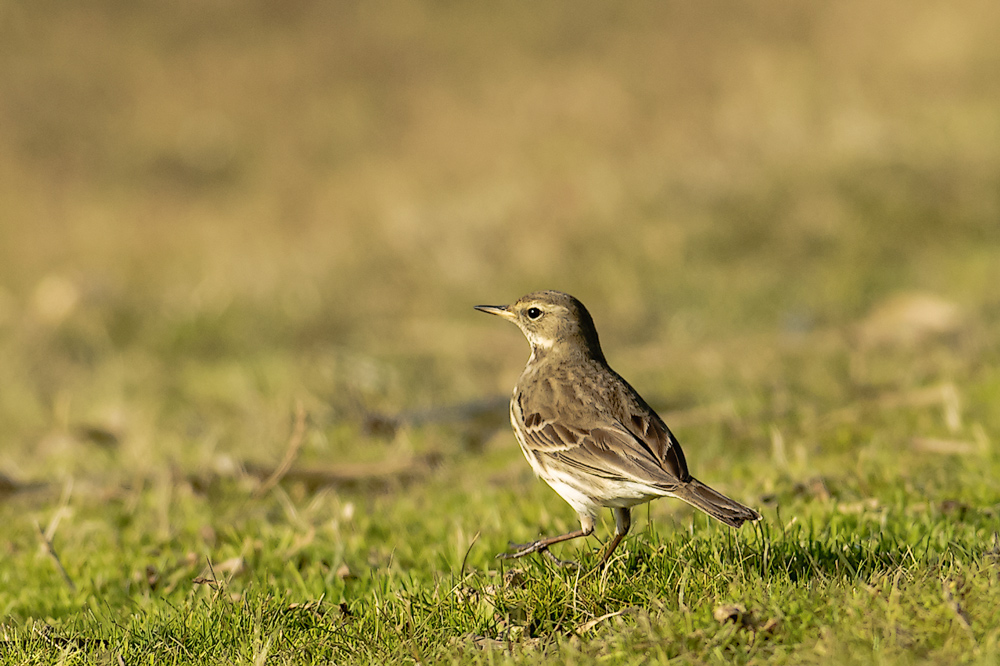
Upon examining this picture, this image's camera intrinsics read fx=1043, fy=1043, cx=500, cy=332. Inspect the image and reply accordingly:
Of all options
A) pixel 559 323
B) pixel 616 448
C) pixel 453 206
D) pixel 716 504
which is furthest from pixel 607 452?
pixel 453 206

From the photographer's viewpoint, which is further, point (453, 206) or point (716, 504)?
point (453, 206)

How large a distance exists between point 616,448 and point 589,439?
0.16 meters

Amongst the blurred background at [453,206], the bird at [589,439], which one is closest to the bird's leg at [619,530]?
the bird at [589,439]

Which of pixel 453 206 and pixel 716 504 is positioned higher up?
pixel 716 504

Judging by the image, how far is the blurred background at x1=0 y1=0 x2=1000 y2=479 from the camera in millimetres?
10781

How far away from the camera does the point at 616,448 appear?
15.5 feet

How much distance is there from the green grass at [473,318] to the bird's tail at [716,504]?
233mm

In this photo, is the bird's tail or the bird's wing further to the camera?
the bird's wing

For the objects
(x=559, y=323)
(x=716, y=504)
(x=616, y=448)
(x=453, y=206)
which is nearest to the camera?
(x=716, y=504)

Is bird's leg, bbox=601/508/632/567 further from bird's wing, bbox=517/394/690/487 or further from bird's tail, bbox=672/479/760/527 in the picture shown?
bird's tail, bbox=672/479/760/527

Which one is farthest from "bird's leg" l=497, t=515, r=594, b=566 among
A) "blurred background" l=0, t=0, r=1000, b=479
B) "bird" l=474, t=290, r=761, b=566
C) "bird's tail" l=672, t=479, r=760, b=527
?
"blurred background" l=0, t=0, r=1000, b=479

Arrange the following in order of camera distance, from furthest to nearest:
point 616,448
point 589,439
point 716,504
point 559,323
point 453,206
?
point 453,206, point 559,323, point 589,439, point 616,448, point 716,504

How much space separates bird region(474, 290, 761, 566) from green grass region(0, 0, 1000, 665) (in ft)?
0.82

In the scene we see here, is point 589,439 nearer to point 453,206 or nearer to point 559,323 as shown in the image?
point 559,323
